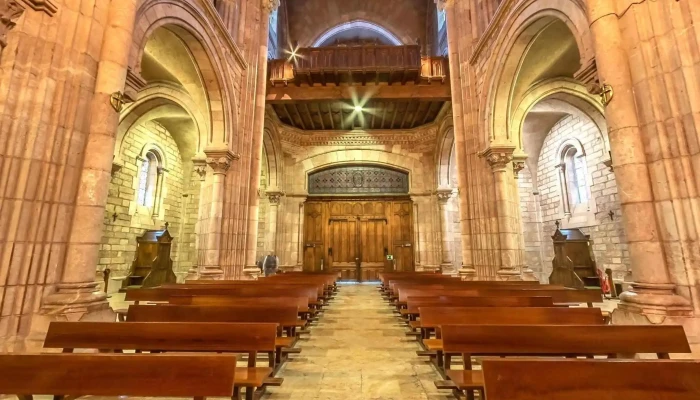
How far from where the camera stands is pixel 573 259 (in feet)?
27.8

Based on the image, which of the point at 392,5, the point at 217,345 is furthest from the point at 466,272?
the point at 392,5

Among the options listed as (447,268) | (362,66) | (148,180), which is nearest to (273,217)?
(148,180)

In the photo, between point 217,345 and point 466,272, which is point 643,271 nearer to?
point 217,345

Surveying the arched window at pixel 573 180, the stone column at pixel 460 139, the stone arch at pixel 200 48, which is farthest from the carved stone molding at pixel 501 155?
the stone arch at pixel 200 48

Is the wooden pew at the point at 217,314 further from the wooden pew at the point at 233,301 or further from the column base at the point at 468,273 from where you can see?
the column base at the point at 468,273

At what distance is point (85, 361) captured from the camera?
4.45 feet

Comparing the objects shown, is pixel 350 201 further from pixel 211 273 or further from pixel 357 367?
pixel 357 367

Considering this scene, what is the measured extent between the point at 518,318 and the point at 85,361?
113 inches

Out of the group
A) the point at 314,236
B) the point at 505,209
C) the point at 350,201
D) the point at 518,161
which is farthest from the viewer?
the point at 350,201

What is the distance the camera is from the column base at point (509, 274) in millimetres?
6086

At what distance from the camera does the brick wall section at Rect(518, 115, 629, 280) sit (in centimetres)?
798

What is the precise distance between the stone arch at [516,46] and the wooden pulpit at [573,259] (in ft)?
12.5

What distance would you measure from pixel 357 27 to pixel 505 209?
11.7 m

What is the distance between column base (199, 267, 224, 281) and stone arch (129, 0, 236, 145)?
8.51 feet
